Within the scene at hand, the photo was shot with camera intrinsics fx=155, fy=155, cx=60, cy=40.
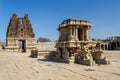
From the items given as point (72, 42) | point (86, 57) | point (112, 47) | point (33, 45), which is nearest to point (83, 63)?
point (86, 57)

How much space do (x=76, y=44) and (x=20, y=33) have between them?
97.0 feet

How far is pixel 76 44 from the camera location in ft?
47.0

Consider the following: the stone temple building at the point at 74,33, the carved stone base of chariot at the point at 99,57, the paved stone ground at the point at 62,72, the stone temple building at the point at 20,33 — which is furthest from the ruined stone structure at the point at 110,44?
the paved stone ground at the point at 62,72

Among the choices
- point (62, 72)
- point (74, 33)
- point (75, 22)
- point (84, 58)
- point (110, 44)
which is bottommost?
point (62, 72)

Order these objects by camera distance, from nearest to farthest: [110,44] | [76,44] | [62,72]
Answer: [62,72], [76,44], [110,44]

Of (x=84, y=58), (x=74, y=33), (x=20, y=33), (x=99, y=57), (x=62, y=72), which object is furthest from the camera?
(x=20, y=33)

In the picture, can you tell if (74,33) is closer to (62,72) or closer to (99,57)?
(99,57)

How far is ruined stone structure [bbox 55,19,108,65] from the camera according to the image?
43.3 feet

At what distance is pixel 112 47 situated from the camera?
54031 mm

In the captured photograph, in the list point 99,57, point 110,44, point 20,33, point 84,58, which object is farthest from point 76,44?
point 110,44

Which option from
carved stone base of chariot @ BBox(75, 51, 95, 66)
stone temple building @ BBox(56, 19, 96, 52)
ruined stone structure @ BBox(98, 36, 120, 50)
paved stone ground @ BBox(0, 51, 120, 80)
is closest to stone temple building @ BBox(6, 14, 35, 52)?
ruined stone structure @ BBox(98, 36, 120, 50)

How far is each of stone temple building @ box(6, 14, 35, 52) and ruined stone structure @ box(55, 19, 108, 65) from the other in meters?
25.6

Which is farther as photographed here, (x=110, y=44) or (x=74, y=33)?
(x=110, y=44)

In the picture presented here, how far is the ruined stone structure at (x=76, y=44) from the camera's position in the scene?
43.3ft
